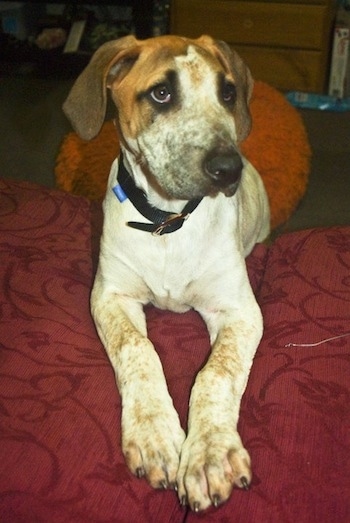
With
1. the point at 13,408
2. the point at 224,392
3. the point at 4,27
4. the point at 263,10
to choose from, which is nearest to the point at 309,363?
the point at 224,392

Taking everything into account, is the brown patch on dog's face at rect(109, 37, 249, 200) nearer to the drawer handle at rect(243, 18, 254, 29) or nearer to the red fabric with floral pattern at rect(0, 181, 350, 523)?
the red fabric with floral pattern at rect(0, 181, 350, 523)

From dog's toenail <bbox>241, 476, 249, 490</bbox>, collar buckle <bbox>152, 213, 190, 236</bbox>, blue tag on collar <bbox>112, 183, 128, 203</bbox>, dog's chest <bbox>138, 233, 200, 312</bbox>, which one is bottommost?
dog's toenail <bbox>241, 476, 249, 490</bbox>

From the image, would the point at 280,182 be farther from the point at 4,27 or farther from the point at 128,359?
the point at 4,27

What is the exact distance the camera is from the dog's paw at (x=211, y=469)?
1357 millimetres

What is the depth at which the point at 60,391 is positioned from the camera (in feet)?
5.45

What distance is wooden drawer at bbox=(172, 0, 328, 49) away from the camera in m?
4.80

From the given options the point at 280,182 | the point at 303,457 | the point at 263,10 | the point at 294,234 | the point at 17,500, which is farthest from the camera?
the point at 263,10

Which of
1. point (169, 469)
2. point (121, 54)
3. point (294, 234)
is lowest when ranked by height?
point (294, 234)

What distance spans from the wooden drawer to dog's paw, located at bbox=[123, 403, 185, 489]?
156 inches

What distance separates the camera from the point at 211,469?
138 cm

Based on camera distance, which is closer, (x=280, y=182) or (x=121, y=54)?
(x=121, y=54)

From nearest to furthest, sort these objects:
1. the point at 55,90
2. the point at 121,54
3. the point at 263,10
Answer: the point at 121,54, the point at 263,10, the point at 55,90

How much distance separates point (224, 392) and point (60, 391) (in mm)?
408

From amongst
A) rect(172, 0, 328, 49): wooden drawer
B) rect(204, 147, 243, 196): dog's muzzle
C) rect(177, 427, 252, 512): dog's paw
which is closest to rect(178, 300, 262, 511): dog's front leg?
rect(177, 427, 252, 512): dog's paw
